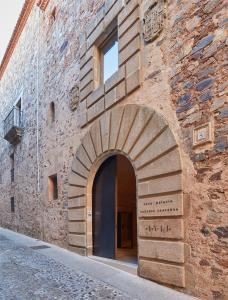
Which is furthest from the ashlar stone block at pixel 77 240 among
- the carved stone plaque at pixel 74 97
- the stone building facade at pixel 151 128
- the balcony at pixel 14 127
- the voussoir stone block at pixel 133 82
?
the balcony at pixel 14 127

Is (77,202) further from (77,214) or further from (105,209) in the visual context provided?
(105,209)

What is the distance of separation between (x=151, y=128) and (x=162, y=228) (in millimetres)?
1405

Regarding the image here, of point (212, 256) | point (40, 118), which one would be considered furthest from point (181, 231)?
point (40, 118)

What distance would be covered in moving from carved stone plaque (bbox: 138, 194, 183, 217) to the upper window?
2.77m

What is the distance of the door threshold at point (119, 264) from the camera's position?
5.11 m

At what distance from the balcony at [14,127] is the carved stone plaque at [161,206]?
930 centimetres

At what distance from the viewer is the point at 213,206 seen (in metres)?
3.62

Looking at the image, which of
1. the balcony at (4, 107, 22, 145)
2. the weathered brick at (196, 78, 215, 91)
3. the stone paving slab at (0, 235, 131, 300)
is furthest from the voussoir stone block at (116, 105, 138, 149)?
the balcony at (4, 107, 22, 145)

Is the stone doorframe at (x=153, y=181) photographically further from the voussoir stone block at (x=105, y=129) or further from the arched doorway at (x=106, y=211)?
the arched doorway at (x=106, y=211)

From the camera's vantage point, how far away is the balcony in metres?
12.9

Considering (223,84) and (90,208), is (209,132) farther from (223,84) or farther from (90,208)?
(90,208)

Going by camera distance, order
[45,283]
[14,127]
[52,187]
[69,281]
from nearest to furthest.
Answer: [45,283], [69,281], [52,187], [14,127]

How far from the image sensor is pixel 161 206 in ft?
14.2

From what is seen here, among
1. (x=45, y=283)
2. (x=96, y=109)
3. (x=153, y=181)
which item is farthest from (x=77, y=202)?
(x=153, y=181)
